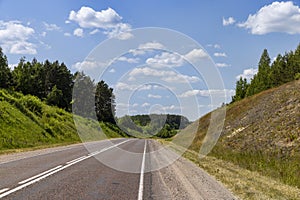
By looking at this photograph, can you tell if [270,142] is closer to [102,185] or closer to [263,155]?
[263,155]

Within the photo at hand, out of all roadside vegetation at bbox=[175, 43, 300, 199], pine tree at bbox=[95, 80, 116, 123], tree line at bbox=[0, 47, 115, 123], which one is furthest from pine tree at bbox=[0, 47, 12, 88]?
roadside vegetation at bbox=[175, 43, 300, 199]

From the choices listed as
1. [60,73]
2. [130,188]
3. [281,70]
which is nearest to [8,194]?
[130,188]

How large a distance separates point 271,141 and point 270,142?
0.19 m

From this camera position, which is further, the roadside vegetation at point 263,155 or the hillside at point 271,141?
the hillside at point 271,141

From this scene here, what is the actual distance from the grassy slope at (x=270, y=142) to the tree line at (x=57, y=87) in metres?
47.1

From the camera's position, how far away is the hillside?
18966 mm

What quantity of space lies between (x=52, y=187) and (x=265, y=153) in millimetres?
18049

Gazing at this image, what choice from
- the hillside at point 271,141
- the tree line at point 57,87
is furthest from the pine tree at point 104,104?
the hillside at point 271,141

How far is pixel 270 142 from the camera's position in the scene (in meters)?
28.7

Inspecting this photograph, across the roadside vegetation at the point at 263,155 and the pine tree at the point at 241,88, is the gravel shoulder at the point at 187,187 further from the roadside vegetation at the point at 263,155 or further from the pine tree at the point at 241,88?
the pine tree at the point at 241,88

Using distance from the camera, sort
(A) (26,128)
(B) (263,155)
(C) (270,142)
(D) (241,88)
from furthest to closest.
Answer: (D) (241,88), (A) (26,128), (C) (270,142), (B) (263,155)

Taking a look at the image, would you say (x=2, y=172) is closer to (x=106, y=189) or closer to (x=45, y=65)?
(x=106, y=189)

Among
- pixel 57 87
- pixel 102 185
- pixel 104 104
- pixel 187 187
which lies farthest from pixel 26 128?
pixel 104 104

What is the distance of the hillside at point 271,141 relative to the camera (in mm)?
18966
